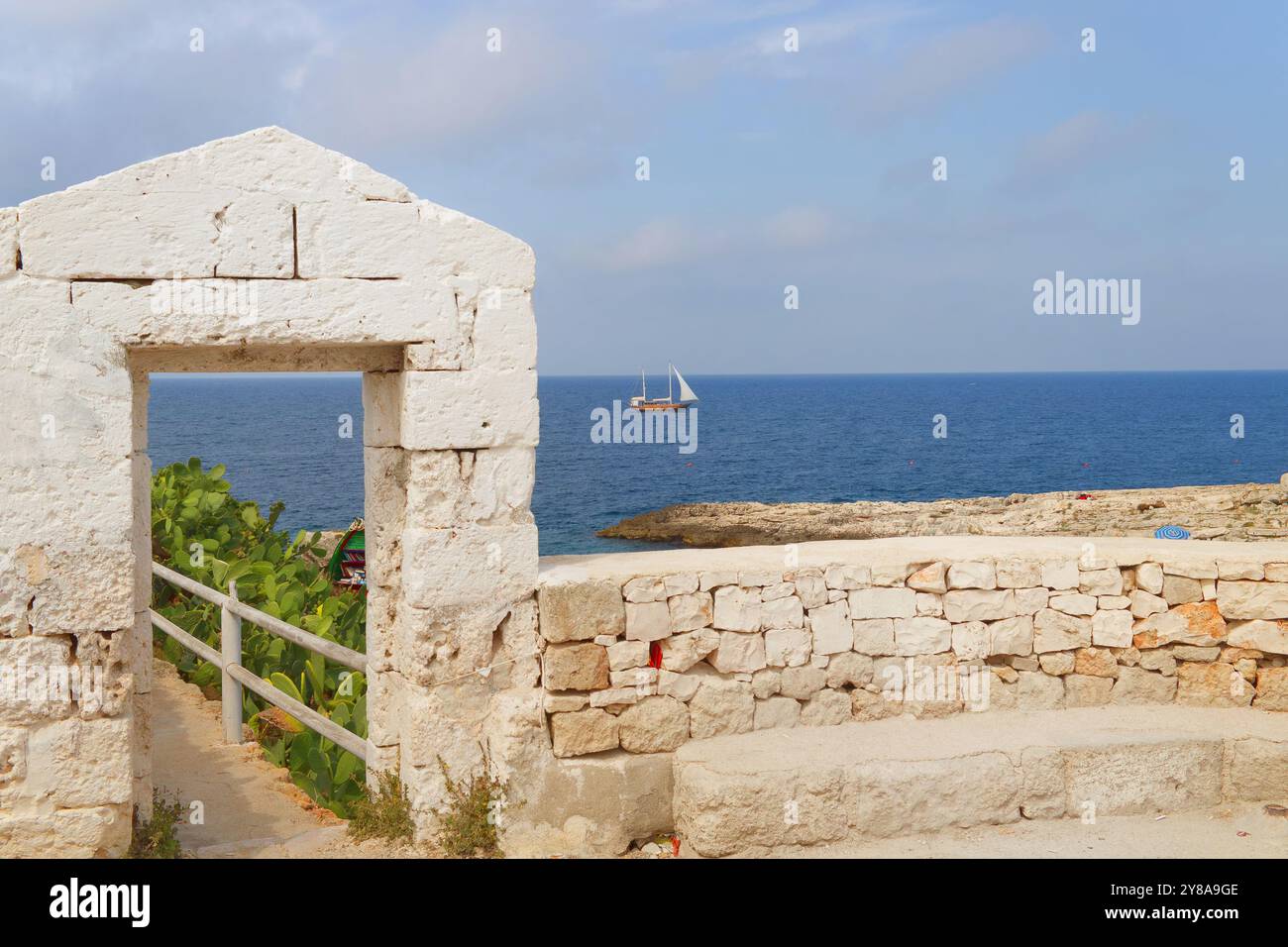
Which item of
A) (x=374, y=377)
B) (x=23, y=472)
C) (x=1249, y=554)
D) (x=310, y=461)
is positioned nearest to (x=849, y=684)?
(x=1249, y=554)

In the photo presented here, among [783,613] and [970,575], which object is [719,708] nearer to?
[783,613]

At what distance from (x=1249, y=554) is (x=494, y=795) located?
3.84 m

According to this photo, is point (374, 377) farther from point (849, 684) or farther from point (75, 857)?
point (849, 684)

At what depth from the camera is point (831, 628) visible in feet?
17.4

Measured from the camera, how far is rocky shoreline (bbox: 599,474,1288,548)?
26531 mm

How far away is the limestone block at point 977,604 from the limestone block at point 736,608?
0.97m

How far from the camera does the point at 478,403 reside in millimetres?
4824

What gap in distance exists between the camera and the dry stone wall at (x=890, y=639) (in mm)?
5031

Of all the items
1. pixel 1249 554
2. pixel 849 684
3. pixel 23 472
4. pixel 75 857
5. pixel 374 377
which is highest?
pixel 374 377

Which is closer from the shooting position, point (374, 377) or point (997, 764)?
point (997, 764)

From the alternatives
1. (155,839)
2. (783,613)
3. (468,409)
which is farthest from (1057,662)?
(155,839)

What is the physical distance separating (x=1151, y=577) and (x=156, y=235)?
4.73 m

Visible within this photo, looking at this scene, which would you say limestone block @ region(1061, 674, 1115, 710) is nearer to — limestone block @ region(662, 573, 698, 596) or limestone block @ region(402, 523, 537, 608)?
limestone block @ region(662, 573, 698, 596)

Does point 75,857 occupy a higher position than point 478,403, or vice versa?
point 478,403
